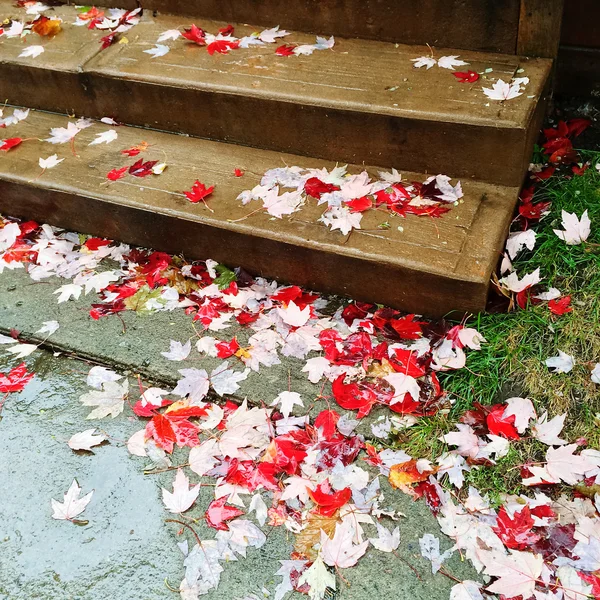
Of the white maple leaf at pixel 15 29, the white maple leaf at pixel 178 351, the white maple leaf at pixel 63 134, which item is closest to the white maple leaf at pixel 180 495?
the white maple leaf at pixel 178 351

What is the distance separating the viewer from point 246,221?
3.02 m

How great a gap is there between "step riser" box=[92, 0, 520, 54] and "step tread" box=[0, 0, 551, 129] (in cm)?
5

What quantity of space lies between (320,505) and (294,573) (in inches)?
10.4

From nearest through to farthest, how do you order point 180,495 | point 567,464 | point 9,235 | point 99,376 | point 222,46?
point 567,464 < point 180,495 < point 99,376 < point 222,46 < point 9,235

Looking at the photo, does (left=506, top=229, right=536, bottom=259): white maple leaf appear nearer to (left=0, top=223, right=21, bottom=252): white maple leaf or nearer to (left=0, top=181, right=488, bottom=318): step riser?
(left=0, top=181, right=488, bottom=318): step riser

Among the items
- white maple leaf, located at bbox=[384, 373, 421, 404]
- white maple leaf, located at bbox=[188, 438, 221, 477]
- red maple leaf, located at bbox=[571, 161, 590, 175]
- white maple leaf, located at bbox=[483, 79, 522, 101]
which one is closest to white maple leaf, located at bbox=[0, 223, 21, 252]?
white maple leaf, located at bbox=[188, 438, 221, 477]

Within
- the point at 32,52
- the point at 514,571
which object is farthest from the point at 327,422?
the point at 32,52

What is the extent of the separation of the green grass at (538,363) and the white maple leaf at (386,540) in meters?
0.34

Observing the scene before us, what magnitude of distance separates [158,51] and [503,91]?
2067 millimetres

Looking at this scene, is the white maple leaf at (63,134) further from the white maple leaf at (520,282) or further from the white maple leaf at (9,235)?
the white maple leaf at (520,282)

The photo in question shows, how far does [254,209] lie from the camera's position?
10.1 feet

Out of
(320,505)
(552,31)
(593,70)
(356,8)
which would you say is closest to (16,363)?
(320,505)

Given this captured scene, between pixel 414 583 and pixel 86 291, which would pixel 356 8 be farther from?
pixel 414 583

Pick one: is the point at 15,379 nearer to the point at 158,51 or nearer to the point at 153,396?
the point at 153,396
